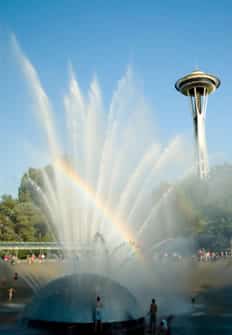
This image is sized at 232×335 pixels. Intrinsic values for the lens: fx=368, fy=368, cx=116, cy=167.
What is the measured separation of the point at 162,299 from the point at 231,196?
34.5 meters

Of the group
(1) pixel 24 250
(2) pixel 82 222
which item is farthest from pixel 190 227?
(2) pixel 82 222

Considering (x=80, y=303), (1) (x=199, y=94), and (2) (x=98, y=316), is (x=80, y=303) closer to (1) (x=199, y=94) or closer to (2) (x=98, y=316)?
(2) (x=98, y=316)

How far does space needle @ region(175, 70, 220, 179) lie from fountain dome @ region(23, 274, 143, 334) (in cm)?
6376

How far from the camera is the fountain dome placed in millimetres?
11750

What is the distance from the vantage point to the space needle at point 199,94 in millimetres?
75312

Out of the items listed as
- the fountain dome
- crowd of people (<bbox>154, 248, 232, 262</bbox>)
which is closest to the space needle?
crowd of people (<bbox>154, 248, 232, 262</bbox>)

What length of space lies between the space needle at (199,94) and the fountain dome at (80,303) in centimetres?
6376

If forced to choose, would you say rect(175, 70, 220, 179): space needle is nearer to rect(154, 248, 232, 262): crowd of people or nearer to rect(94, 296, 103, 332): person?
rect(154, 248, 232, 262): crowd of people

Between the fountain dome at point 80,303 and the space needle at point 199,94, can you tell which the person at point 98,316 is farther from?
the space needle at point 199,94

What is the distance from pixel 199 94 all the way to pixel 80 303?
70614 millimetres

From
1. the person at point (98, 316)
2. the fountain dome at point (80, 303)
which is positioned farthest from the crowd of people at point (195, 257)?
the person at point (98, 316)

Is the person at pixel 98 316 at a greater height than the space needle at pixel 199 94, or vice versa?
the space needle at pixel 199 94

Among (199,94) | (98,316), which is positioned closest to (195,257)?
(98,316)

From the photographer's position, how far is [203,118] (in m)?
77.3
